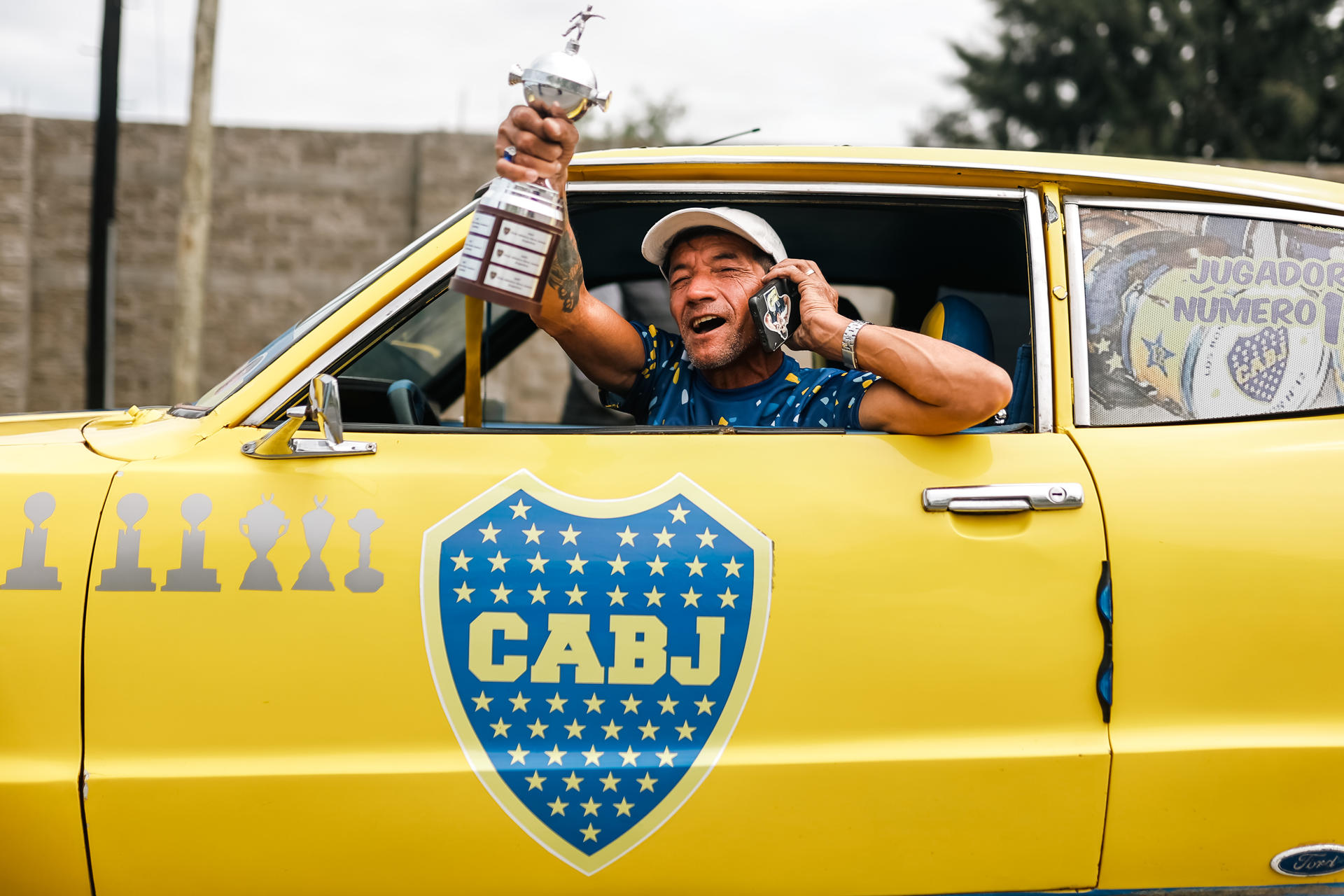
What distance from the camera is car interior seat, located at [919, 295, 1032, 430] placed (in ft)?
6.88

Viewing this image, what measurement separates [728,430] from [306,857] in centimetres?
109

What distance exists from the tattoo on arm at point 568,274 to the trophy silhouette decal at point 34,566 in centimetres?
107

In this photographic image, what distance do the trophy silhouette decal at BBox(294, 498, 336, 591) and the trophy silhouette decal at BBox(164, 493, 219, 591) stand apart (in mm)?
154

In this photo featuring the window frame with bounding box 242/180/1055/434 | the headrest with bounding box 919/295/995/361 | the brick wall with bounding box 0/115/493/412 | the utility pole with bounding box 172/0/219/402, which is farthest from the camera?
the brick wall with bounding box 0/115/493/412

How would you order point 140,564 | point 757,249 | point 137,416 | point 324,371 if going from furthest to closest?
point 757,249 < point 137,416 < point 324,371 < point 140,564

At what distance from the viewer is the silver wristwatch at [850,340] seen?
1979 mm

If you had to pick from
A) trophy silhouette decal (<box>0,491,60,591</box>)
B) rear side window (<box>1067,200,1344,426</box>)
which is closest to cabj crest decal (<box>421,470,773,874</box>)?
trophy silhouette decal (<box>0,491,60,591</box>)

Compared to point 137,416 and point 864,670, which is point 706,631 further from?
point 137,416

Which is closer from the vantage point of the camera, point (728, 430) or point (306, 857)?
point (306, 857)

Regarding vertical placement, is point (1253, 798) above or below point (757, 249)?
below

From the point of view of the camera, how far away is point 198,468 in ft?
5.85

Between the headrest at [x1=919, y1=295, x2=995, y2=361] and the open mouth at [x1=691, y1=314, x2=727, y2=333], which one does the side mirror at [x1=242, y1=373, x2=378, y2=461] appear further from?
the headrest at [x1=919, y1=295, x2=995, y2=361]

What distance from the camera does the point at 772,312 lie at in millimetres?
2113

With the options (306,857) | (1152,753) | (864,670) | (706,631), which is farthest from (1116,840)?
(306,857)
